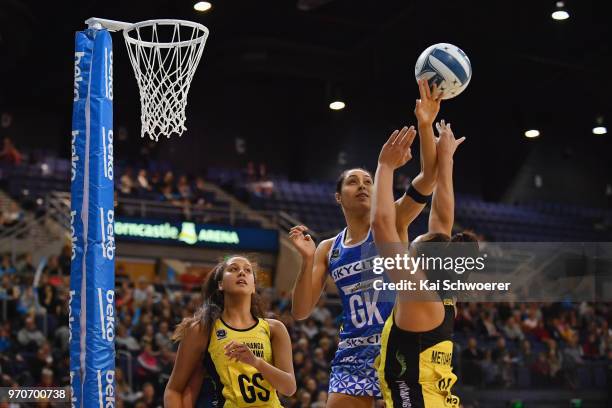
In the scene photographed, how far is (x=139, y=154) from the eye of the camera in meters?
27.1

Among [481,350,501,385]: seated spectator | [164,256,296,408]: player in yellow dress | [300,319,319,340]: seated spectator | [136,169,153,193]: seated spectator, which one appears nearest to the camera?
[164,256,296,408]: player in yellow dress

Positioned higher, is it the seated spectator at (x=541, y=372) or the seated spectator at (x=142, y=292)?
the seated spectator at (x=142, y=292)

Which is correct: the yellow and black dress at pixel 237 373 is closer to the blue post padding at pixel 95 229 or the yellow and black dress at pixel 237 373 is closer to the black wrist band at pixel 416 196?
the blue post padding at pixel 95 229

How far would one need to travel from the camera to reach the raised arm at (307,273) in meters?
5.48

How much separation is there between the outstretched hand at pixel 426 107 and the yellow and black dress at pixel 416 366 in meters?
0.98

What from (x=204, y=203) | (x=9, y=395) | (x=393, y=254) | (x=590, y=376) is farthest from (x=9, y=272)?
(x=393, y=254)

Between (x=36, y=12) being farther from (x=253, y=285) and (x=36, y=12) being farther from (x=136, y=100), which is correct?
(x=253, y=285)

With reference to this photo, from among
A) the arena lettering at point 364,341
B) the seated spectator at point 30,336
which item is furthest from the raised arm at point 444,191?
the seated spectator at point 30,336

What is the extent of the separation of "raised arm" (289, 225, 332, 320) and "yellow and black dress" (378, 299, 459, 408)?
1.25 metres

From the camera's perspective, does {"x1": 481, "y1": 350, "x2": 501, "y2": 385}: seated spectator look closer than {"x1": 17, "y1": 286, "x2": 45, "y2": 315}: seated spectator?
No

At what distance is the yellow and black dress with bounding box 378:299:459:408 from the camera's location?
4250 millimetres

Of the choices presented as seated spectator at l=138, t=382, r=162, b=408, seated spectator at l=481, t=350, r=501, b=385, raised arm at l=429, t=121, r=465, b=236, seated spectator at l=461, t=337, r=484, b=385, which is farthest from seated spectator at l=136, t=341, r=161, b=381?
raised arm at l=429, t=121, r=465, b=236

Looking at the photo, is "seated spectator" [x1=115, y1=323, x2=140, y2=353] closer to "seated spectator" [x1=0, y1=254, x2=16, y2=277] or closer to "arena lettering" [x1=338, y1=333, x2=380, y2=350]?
"seated spectator" [x1=0, y1=254, x2=16, y2=277]

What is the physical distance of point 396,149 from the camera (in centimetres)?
437
